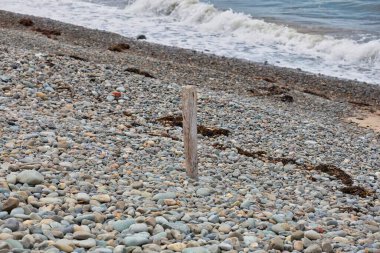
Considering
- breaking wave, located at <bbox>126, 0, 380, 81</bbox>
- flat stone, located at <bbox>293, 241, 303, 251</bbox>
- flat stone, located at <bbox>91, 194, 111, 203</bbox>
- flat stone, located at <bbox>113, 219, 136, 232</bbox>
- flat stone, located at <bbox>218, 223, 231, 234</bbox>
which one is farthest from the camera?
breaking wave, located at <bbox>126, 0, 380, 81</bbox>

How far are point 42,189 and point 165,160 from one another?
2514mm

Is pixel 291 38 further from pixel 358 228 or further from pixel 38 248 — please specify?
pixel 38 248

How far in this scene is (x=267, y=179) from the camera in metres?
8.41

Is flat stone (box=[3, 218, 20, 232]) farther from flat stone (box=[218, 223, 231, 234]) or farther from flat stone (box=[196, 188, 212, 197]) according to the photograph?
flat stone (box=[196, 188, 212, 197])

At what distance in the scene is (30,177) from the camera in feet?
20.7

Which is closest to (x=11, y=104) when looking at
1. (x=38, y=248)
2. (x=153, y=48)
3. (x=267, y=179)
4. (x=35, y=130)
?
(x=35, y=130)

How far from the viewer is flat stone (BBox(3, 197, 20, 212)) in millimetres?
5465

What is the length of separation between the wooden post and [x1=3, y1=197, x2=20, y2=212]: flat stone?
8.80 feet

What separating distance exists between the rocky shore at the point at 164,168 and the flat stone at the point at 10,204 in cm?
1

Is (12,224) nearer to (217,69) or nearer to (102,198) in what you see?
(102,198)

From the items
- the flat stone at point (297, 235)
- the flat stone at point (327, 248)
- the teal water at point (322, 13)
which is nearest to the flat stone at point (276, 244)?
the flat stone at point (297, 235)

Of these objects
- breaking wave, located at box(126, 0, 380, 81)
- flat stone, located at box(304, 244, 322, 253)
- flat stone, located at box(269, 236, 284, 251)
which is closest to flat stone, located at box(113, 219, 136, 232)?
flat stone, located at box(269, 236, 284, 251)

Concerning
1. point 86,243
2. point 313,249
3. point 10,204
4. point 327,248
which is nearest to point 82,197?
point 10,204

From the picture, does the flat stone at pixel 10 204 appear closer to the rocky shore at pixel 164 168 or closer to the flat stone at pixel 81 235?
the rocky shore at pixel 164 168
